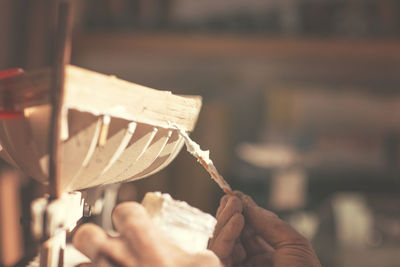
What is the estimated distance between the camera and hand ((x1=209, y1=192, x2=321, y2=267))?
44 cm

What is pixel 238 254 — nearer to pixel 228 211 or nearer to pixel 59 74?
pixel 228 211

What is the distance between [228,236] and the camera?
1.49 ft

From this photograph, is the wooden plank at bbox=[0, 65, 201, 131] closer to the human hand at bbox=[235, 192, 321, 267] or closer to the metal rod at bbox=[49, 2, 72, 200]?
the metal rod at bbox=[49, 2, 72, 200]

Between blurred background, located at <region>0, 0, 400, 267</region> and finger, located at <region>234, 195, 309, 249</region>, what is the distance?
111 cm

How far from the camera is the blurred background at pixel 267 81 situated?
175 cm

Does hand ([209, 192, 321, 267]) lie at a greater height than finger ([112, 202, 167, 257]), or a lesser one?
lesser

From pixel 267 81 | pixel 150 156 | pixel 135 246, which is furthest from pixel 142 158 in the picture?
pixel 267 81

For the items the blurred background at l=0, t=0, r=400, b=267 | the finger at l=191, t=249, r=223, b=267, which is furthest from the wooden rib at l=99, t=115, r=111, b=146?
the blurred background at l=0, t=0, r=400, b=267

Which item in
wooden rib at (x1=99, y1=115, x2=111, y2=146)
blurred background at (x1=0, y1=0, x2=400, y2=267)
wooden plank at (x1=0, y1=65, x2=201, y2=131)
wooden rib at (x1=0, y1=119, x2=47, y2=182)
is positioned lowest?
blurred background at (x1=0, y1=0, x2=400, y2=267)

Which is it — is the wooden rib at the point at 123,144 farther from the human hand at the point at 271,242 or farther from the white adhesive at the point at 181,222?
the human hand at the point at 271,242

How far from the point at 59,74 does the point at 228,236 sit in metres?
0.24

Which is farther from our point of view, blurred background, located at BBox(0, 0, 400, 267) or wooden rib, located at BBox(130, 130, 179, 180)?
blurred background, located at BBox(0, 0, 400, 267)

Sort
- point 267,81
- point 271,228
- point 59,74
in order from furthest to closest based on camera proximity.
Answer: point 267,81 → point 271,228 → point 59,74

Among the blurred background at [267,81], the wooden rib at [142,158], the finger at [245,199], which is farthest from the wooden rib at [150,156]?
the blurred background at [267,81]
